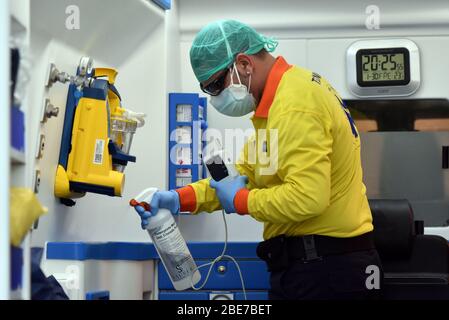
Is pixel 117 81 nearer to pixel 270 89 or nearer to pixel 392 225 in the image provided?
pixel 270 89

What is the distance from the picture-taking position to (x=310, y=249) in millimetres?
2436

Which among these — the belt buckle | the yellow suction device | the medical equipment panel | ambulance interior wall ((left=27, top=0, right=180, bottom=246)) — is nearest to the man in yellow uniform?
the belt buckle

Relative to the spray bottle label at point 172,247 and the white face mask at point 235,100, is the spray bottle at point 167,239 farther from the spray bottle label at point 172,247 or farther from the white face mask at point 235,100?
the white face mask at point 235,100

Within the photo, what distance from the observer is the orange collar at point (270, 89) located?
248cm

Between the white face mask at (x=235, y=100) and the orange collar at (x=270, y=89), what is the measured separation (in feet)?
0.27

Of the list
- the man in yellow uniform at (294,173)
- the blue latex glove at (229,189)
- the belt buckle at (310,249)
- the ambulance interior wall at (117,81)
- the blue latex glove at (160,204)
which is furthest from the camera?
the ambulance interior wall at (117,81)

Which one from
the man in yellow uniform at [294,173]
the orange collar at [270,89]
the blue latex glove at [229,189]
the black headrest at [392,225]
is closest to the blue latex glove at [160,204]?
the man in yellow uniform at [294,173]

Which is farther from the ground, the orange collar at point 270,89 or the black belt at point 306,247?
the orange collar at point 270,89

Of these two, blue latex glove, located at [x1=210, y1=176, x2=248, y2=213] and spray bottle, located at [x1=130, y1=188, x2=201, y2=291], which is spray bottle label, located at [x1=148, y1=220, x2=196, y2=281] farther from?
blue latex glove, located at [x1=210, y1=176, x2=248, y2=213]

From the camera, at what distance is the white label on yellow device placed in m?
2.88

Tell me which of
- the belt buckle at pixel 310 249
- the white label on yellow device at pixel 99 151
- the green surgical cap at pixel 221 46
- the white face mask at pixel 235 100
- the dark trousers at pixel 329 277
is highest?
the green surgical cap at pixel 221 46

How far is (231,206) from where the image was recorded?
2543mm

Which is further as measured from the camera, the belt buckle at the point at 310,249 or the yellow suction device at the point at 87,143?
the yellow suction device at the point at 87,143
